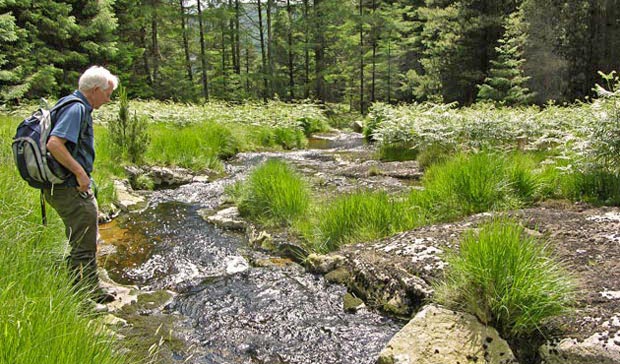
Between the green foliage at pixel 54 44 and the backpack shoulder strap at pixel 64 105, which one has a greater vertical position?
the green foliage at pixel 54 44

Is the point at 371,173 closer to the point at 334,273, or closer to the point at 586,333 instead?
the point at 334,273

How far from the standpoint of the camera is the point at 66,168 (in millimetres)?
3328

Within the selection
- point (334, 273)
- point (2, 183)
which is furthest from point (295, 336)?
point (2, 183)

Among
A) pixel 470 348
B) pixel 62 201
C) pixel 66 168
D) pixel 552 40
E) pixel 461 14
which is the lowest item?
pixel 470 348

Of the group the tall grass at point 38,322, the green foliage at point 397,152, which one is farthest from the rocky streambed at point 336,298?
the green foliage at point 397,152

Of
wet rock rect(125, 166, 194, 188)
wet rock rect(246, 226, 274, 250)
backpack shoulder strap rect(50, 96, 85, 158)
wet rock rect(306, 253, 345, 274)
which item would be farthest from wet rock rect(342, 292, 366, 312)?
wet rock rect(125, 166, 194, 188)

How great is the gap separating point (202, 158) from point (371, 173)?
4493mm

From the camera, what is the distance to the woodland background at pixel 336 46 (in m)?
17.8

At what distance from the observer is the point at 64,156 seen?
320cm

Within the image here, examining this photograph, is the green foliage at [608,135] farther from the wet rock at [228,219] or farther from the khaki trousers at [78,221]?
the khaki trousers at [78,221]

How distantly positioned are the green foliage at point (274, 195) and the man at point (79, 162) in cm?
303

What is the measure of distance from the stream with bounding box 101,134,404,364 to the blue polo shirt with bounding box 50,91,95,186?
912 mm

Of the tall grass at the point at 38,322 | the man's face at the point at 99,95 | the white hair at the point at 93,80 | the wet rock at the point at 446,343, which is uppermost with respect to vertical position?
the white hair at the point at 93,80

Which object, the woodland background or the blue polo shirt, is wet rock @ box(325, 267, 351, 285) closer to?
the blue polo shirt
